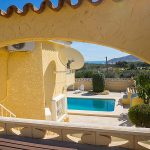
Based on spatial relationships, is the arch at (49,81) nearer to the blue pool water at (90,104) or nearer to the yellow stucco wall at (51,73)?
the yellow stucco wall at (51,73)

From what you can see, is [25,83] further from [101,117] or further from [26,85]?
[101,117]

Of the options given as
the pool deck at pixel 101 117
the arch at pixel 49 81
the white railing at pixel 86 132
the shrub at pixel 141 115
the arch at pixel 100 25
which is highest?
the arch at pixel 100 25

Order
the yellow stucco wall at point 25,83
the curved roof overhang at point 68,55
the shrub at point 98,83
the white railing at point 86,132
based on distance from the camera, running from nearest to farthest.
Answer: the white railing at point 86,132 → the yellow stucco wall at point 25,83 → the curved roof overhang at point 68,55 → the shrub at point 98,83

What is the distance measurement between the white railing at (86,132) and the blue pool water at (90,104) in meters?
16.0

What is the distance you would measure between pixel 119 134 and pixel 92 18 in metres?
2.22

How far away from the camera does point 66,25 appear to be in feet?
15.1

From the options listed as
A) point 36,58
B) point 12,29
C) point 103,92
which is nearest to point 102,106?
point 103,92

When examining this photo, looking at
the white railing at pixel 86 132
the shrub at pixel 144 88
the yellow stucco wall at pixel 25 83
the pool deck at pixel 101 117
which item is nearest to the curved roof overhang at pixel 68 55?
the yellow stucco wall at pixel 25 83

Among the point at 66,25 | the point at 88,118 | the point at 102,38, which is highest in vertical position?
the point at 66,25

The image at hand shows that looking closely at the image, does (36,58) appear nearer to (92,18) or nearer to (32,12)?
(32,12)

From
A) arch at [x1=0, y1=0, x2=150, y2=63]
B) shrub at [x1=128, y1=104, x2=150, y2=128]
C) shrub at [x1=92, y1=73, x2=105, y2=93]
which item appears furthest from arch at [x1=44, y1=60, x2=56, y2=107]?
shrub at [x1=92, y1=73, x2=105, y2=93]

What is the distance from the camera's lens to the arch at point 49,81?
39.7 feet

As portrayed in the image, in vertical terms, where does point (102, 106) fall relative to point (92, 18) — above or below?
below

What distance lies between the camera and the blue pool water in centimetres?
2069
